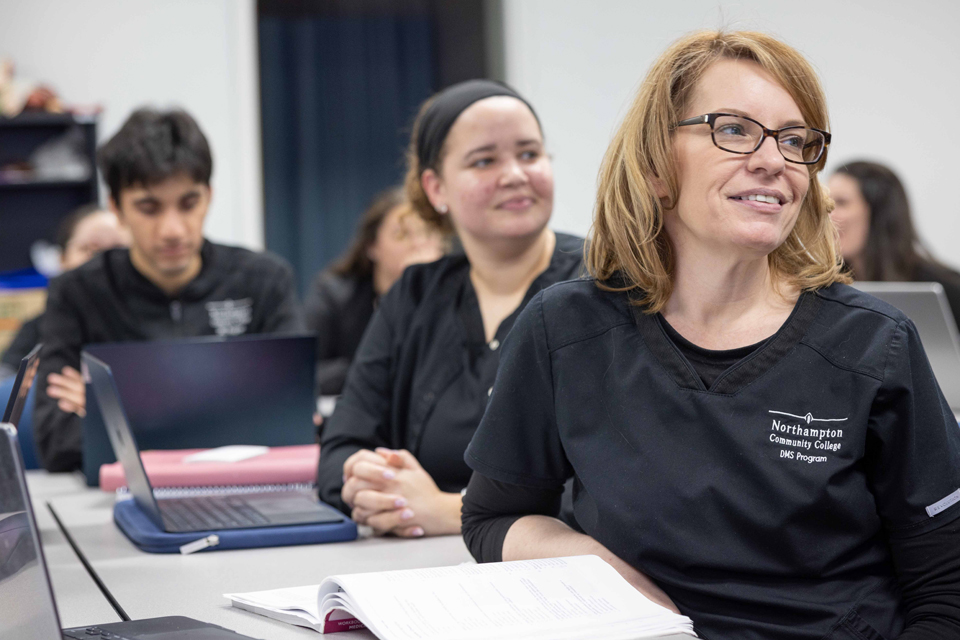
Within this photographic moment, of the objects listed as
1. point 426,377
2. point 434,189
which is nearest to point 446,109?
point 434,189

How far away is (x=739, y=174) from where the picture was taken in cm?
114

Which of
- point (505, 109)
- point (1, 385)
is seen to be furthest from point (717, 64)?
point (1, 385)

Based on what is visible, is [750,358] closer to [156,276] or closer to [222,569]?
[222,569]

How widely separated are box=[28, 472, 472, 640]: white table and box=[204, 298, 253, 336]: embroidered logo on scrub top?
85cm

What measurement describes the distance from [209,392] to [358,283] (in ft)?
6.16

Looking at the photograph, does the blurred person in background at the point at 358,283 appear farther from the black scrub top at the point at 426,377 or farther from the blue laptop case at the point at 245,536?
the blue laptop case at the point at 245,536

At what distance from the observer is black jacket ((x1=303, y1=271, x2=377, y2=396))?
363 cm

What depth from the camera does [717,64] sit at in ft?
3.92

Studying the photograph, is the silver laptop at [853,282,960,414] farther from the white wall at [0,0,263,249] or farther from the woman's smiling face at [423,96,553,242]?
the white wall at [0,0,263,249]

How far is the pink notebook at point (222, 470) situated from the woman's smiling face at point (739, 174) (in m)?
0.96

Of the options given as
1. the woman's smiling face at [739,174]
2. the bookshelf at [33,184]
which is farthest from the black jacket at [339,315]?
the woman's smiling face at [739,174]

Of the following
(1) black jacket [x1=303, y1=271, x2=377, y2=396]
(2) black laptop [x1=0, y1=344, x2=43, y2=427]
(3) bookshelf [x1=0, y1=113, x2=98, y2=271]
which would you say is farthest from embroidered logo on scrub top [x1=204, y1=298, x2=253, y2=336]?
(3) bookshelf [x1=0, y1=113, x2=98, y2=271]

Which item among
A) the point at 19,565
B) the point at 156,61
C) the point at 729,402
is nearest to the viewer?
the point at 19,565

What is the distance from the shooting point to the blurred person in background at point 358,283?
3.58 meters
